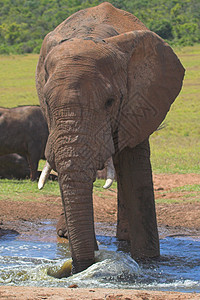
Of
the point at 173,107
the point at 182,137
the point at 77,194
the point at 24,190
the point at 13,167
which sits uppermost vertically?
the point at 77,194

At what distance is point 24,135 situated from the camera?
40.0 feet

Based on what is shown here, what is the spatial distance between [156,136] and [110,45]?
16137 millimetres

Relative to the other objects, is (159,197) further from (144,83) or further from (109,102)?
(109,102)

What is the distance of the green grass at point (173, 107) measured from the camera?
1536 centimetres

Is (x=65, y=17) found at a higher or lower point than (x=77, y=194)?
lower

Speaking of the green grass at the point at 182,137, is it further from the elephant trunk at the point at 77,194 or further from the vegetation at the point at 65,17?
the vegetation at the point at 65,17

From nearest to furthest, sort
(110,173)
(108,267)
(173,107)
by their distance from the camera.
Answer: (110,173), (108,267), (173,107)

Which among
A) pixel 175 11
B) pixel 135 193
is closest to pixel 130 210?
pixel 135 193

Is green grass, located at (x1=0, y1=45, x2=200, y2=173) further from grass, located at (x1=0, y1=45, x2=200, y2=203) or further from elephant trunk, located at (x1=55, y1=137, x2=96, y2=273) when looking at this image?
Result: elephant trunk, located at (x1=55, y1=137, x2=96, y2=273)

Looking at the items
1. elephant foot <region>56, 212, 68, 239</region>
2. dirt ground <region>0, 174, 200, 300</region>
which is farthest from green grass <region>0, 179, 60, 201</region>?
elephant foot <region>56, 212, 68, 239</region>

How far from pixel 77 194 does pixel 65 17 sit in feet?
200

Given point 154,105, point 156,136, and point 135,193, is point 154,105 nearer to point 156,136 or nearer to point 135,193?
point 135,193

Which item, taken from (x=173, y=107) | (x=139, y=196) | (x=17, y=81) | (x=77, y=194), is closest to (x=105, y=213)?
(x=139, y=196)

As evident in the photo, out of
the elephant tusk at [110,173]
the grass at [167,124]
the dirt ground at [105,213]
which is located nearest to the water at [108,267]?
the elephant tusk at [110,173]
